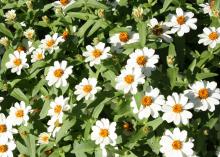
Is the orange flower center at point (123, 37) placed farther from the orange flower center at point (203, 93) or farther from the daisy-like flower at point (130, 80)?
the orange flower center at point (203, 93)

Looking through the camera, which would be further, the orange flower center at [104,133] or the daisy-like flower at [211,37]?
the daisy-like flower at [211,37]

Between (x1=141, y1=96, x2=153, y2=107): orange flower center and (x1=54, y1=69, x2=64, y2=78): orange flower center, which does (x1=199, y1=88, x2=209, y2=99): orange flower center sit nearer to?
(x1=141, y1=96, x2=153, y2=107): orange flower center

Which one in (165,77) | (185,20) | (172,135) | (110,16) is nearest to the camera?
(172,135)

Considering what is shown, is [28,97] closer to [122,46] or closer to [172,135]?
[122,46]

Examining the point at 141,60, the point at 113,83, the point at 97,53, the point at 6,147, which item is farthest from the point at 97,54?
the point at 6,147

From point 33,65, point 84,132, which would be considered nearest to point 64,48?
point 33,65

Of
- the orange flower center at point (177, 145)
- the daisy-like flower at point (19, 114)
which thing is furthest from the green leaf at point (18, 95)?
the orange flower center at point (177, 145)

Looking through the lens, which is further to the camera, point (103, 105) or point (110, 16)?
point (110, 16)
